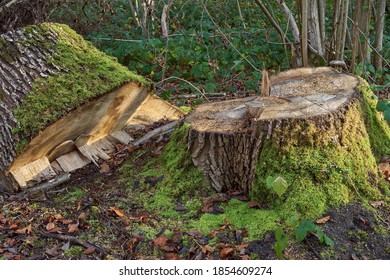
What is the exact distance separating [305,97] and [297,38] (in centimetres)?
199

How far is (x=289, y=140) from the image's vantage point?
11.6 feet

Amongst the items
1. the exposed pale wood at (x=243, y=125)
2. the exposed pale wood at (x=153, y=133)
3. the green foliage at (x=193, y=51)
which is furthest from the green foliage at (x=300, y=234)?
the green foliage at (x=193, y=51)

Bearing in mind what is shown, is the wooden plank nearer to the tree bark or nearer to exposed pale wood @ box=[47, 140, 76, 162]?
exposed pale wood @ box=[47, 140, 76, 162]

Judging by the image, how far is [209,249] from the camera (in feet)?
10.5

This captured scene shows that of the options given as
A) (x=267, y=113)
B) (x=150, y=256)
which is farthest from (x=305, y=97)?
(x=150, y=256)

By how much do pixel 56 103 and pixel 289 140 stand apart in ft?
5.91

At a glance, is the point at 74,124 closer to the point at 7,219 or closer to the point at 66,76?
the point at 66,76

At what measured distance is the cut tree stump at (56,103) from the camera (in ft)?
Answer: 13.7

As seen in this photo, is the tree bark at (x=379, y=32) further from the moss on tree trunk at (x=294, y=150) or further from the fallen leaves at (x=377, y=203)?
the fallen leaves at (x=377, y=203)

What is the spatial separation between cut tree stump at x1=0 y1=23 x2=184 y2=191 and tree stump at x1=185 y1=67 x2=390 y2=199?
0.89m

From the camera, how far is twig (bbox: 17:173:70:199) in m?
4.12

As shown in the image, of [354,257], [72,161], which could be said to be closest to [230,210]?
[354,257]

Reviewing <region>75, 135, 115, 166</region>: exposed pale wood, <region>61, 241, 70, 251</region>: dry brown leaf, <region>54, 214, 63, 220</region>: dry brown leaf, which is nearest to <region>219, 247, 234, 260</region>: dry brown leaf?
<region>61, 241, 70, 251</region>: dry brown leaf

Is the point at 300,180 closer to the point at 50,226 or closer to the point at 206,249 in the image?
the point at 206,249
